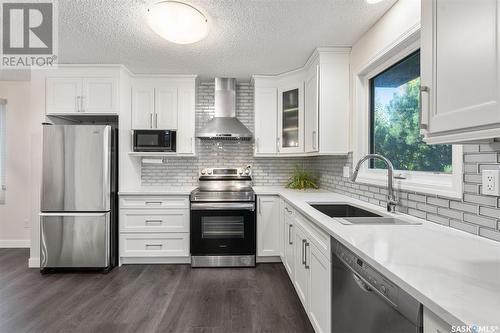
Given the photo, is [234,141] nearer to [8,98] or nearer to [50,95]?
[50,95]

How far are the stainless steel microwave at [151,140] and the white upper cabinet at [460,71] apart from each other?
9.06 feet

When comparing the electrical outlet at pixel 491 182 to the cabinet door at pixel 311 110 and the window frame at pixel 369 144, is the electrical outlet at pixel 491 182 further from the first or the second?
the cabinet door at pixel 311 110

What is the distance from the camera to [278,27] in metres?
2.17

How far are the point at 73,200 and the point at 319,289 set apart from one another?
8.88ft

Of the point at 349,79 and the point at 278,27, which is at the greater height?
the point at 278,27

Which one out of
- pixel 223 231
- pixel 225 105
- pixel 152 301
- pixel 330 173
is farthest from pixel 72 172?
pixel 330 173

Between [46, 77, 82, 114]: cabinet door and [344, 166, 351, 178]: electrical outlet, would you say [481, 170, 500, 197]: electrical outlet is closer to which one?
[344, 166, 351, 178]: electrical outlet

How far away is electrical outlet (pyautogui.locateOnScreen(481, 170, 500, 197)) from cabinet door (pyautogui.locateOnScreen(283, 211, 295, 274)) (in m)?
1.49

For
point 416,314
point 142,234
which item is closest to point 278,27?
point 416,314

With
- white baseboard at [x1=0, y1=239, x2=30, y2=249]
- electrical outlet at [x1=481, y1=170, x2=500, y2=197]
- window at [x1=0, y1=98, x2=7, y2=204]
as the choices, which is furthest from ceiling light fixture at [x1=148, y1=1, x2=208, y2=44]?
white baseboard at [x1=0, y1=239, x2=30, y2=249]

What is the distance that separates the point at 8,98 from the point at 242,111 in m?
3.38

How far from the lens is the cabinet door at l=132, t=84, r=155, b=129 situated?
327 centimetres

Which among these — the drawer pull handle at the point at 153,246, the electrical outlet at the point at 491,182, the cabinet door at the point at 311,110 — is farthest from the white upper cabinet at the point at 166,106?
the electrical outlet at the point at 491,182

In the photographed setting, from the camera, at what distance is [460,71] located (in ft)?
2.92
